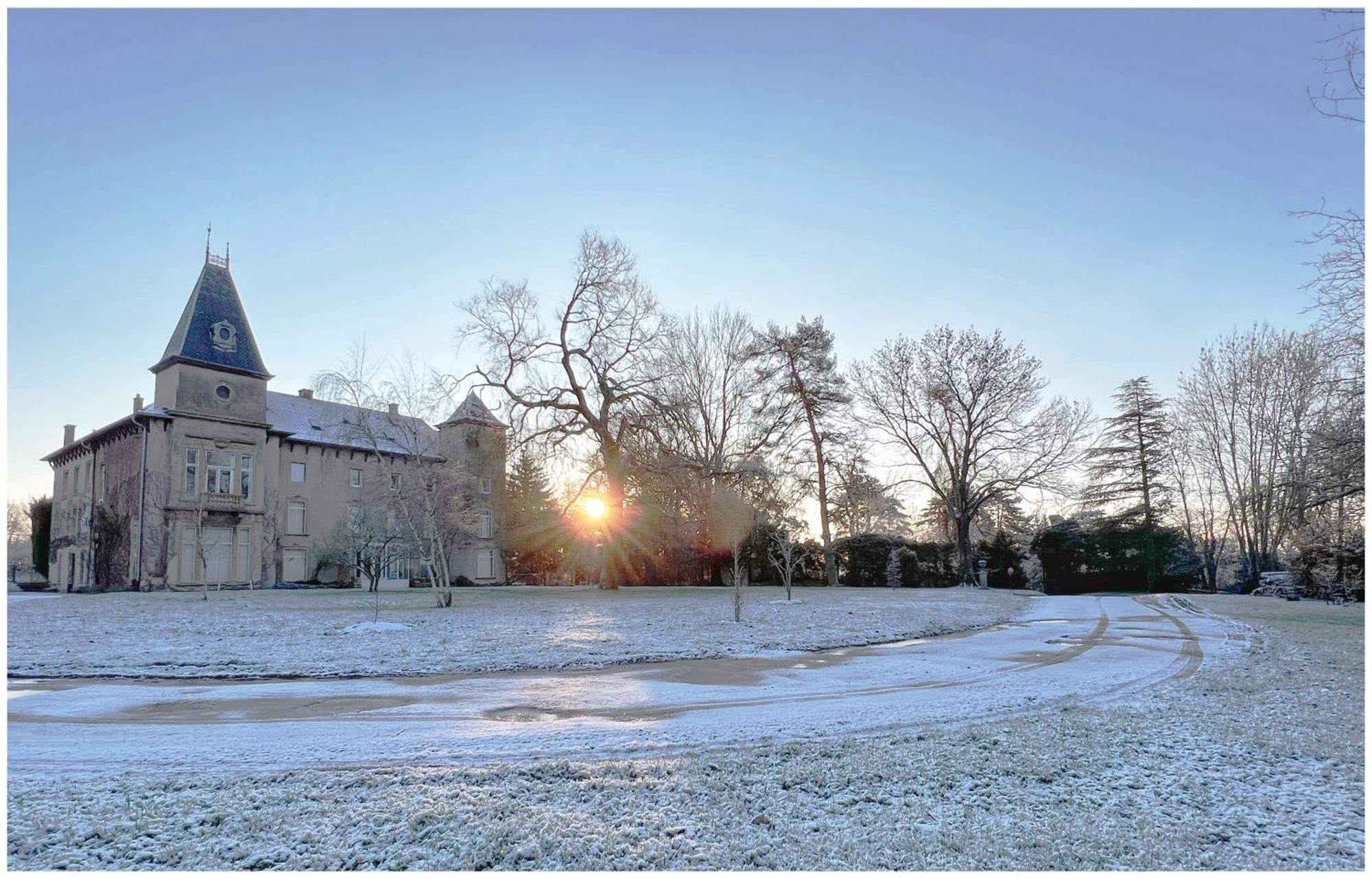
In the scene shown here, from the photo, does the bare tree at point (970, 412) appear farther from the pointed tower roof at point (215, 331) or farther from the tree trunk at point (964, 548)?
the pointed tower roof at point (215, 331)

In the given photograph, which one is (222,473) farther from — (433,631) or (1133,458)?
(1133,458)

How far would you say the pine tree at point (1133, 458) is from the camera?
37781 millimetres

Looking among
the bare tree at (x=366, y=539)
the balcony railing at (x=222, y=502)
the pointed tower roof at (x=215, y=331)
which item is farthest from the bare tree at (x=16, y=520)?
the pointed tower roof at (x=215, y=331)

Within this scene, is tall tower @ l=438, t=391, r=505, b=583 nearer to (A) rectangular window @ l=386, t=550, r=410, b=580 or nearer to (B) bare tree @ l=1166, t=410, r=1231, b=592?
(A) rectangular window @ l=386, t=550, r=410, b=580

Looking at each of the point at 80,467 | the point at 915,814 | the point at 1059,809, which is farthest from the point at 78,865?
the point at 80,467

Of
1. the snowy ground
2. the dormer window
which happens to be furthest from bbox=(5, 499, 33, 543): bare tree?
the snowy ground

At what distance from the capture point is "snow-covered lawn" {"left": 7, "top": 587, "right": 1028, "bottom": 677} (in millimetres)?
10586


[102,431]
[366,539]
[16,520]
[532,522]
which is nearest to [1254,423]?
[532,522]

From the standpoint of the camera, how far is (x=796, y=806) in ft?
15.1

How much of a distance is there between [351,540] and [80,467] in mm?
15173

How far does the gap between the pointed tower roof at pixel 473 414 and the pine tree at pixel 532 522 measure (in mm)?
1763

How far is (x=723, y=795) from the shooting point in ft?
15.5

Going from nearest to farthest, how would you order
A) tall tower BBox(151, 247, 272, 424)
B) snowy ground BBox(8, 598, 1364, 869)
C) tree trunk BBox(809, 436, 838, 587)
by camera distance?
snowy ground BBox(8, 598, 1364, 869), tall tower BBox(151, 247, 272, 424), tree trunk BBox(809, 436, 838, 587)

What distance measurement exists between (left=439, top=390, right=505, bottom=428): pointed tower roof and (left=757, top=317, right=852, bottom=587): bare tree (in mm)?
13281
